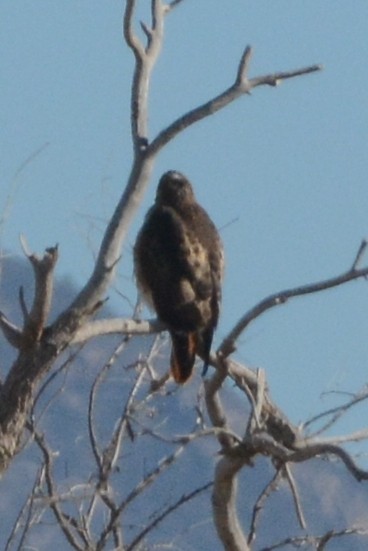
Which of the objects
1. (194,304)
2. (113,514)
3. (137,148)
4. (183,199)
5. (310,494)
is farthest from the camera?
(310,494)

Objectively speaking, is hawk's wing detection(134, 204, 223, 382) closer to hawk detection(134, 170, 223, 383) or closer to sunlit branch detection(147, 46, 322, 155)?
hawk detection(134, 170, 223, 383)

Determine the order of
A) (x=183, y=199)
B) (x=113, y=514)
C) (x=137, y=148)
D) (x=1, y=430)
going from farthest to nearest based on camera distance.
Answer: (x=183, y=199) < (x=113, y=514) < (x=137, y=148) < (x=1, y=430)

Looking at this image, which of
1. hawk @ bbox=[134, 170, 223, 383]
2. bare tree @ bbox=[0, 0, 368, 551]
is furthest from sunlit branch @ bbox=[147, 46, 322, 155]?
hawk @ bbox=[134, 170, 223, 383]

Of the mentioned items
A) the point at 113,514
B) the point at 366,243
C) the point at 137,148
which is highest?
the point at 137,148

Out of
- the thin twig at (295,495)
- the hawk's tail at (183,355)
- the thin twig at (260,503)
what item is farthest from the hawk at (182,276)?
the thin twig at (295,495)

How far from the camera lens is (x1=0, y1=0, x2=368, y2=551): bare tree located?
6.34 m

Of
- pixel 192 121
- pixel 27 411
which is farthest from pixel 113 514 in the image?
pixel 192 121

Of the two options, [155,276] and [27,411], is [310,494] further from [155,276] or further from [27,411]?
[27,411]

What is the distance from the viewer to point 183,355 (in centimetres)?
785

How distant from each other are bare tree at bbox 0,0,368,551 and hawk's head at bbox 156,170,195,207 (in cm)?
85

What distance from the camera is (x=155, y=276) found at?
26.9 feet

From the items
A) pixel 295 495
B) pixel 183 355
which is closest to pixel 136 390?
pixel 183 355

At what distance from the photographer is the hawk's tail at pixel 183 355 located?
782 cm

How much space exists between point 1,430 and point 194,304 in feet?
5.80
